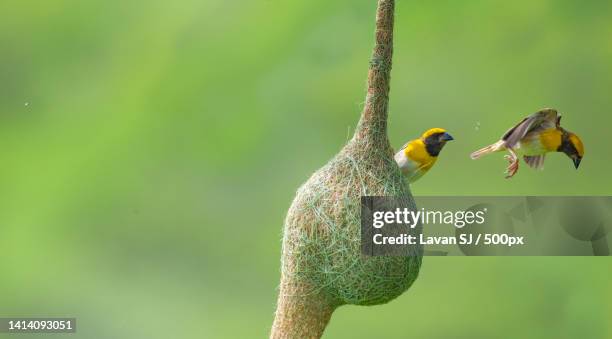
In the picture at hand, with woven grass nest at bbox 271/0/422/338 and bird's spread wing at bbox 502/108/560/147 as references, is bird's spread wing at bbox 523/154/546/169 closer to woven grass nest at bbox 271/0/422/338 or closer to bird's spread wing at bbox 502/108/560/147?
bird's spread wing at bbox 502/108/560/147

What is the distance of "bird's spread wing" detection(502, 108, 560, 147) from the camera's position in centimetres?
451

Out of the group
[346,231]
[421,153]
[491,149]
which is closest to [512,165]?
[491,149]

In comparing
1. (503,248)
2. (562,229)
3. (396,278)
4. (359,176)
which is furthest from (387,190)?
(562,229)

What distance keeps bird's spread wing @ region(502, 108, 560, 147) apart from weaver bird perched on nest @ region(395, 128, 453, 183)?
435 mm

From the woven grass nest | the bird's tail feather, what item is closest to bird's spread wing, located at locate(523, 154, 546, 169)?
the bird's tail feather

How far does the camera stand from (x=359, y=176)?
4688 millimetres

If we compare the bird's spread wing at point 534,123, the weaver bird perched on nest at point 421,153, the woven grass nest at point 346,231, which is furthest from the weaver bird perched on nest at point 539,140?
the woven grass nest at point 346,231

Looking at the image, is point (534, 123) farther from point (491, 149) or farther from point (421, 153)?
point (421, 153)

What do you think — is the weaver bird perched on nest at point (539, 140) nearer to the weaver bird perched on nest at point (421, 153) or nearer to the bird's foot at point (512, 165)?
the bird's foot at point (512, 165)

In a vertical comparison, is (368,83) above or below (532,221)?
above

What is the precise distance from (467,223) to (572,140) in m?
0.77

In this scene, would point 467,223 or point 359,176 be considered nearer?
point 359,176

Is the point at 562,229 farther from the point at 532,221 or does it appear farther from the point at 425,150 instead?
the point at 425,150

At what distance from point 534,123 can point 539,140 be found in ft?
0.34
